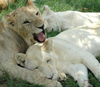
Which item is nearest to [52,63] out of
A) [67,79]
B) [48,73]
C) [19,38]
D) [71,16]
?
[48,73]

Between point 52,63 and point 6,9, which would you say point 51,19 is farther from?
point 52,63

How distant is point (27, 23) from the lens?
3209mm

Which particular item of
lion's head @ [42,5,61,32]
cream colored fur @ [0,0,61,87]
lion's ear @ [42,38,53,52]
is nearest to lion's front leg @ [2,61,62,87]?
cream colored fur @ [0,0,61,87]

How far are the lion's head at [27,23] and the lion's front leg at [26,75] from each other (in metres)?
0.62

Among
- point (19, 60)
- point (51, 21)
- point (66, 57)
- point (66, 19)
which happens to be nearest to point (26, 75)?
point (19, 60)

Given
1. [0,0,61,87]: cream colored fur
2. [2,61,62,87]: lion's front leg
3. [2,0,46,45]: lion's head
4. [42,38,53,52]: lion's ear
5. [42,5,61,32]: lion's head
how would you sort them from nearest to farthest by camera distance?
1. [2,61,62,87]: lion's front leg
2. [0,0,61,87]: cream colored fur
3. [42,38,53,52]: lion's ear
4. [2,0,46,45]: lion's head
5. [42,5,61,32]: lion's head

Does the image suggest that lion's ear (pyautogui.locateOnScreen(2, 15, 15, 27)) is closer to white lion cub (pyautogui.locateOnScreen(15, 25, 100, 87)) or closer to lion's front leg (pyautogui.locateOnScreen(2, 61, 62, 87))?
white lion cub (pyautogui.locateOnScreen(15, 25, 100, 87))

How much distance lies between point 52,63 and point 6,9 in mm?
3594

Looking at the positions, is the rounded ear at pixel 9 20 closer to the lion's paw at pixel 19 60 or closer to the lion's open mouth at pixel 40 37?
the lion's open mouth at pixel 40 37

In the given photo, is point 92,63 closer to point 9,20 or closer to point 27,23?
point 27,23

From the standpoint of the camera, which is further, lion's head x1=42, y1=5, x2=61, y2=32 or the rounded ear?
lion's head x1=42, y1=5, x2=61, y2=32

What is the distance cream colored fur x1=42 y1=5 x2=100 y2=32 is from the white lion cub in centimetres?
107

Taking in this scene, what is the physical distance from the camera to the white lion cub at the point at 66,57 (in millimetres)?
2754

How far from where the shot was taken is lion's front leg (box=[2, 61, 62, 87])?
2691mm
